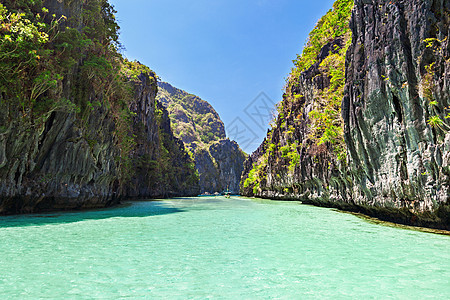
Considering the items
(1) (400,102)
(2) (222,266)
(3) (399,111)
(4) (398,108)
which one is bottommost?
(2) (222,266)

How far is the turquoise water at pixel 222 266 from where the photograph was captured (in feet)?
14.2

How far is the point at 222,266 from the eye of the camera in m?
5.73

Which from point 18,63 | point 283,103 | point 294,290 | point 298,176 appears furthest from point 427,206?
point 283,103

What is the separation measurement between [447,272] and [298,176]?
99.0ft

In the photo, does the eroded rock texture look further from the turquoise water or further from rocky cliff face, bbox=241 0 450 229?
the turquoise water

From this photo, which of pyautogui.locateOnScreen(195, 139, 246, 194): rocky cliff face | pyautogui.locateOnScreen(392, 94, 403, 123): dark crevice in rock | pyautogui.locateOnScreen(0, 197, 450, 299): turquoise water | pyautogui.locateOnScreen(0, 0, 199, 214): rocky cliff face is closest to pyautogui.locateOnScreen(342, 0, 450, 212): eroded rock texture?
pyautogui.locateOnScreen(392, 94, 403, 123): dark crevice in rock

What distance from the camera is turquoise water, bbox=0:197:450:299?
14.2 ft

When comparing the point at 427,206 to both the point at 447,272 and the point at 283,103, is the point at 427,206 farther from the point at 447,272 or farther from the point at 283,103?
the point at 283,103

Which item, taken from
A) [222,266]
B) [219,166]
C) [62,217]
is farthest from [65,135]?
[219,166]

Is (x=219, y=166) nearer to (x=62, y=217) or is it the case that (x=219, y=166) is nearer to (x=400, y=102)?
(x=62, y=217)

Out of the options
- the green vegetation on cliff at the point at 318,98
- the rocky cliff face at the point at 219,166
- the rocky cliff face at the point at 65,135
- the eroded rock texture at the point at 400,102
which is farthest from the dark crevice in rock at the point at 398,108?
the rocky cliff face at the point at 219,166

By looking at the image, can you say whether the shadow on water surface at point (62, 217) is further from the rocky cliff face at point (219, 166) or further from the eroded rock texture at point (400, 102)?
the rocky cliff face at point (219, 166)

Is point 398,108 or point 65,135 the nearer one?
point 398,108

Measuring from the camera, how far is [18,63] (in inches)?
517
